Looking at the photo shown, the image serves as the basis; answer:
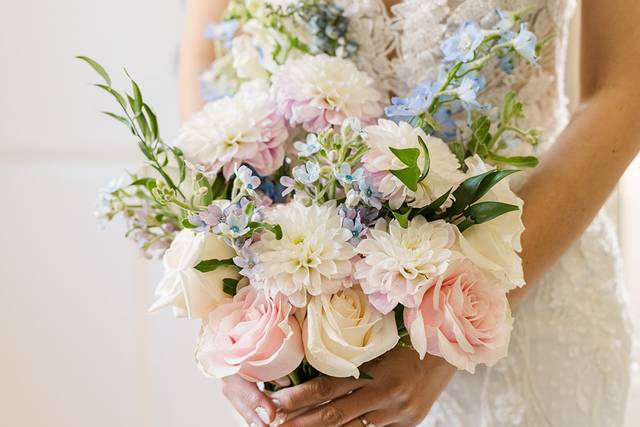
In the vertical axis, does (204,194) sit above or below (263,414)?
above

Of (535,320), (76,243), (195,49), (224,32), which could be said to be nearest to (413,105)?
(535,320)

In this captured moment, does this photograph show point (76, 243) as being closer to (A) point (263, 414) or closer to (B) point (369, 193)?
(A) point (263, 414)

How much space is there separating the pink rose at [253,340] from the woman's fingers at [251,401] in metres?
0.07

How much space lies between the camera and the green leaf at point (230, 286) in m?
0.70

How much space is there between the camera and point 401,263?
0.63 meters

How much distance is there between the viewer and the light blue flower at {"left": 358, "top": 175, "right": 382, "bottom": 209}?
655 mm

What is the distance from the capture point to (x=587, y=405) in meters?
0.94

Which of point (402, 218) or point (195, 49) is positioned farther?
point (195, 49)

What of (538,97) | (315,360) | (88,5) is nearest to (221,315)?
(315,360)

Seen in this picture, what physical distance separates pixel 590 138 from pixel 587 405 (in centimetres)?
35

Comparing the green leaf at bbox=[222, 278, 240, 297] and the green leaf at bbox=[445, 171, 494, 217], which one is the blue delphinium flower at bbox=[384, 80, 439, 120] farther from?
the green leaf at bbox=[222, 278, 240, 297]

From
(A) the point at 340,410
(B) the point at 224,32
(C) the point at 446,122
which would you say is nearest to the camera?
(A) the point at 340,410

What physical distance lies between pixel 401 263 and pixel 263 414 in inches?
9.6

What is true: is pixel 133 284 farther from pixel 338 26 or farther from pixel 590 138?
pixel 590 138
